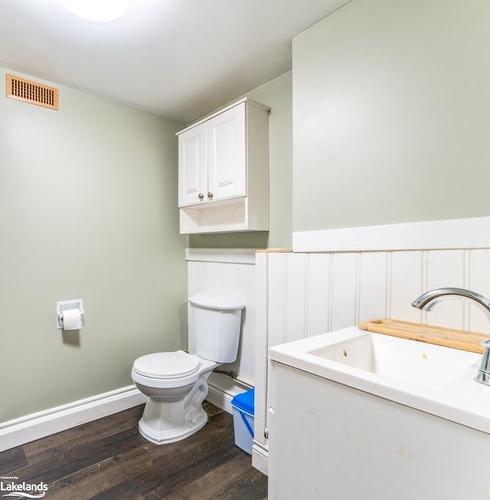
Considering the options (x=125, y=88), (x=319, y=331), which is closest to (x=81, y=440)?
(x=319, y=331)

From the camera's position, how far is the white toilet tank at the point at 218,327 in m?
2.11

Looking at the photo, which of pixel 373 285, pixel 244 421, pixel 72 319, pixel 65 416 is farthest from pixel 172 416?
pixel 373 285

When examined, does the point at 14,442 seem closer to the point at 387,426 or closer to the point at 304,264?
the point at 304,264

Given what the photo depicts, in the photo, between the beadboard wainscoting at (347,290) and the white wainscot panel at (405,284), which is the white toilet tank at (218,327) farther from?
the white wainscot panel at (405,284)

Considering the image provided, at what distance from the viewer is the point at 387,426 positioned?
662 mm

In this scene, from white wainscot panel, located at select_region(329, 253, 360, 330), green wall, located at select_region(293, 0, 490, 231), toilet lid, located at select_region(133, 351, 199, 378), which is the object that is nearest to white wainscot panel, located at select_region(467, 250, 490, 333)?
green wall, located at select_region(293, 0, 490, 231)

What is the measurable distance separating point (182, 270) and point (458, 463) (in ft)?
7.46

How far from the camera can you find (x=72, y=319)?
6.57 ft

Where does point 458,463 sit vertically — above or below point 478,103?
below

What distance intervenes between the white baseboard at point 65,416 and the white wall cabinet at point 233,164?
130 cm

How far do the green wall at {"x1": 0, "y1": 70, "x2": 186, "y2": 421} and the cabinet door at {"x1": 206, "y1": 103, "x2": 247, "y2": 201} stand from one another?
2.05 feet

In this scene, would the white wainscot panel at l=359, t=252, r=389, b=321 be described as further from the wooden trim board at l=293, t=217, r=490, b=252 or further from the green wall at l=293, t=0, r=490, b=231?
the green wall at l=293, t=0, r=490, b=231

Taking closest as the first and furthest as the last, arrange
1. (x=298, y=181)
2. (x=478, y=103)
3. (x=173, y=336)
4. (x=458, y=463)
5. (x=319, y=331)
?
1. (x=458, y=463)
2. (x=478, y=103)
3. (x=319, y=331)
4. (x=298, y=181)
5. (x=173, y=336)

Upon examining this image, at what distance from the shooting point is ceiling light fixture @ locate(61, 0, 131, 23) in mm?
1310
